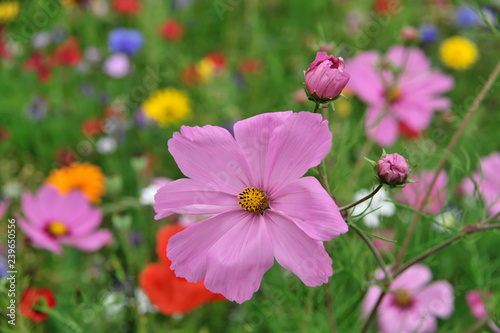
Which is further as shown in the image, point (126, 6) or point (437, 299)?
point (126, 6)

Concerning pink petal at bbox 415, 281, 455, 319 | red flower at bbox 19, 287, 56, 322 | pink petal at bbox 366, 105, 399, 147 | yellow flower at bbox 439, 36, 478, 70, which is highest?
pink petal at bbox 366, 105, 399, 147

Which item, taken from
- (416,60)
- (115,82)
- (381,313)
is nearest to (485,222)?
(381,313)

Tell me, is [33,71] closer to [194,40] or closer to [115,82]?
[115,82]

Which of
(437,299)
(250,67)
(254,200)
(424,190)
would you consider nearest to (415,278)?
(437,299)

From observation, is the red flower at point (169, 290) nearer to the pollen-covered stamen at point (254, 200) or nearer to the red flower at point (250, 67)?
the pollen-covered stamen at point (254, 200)

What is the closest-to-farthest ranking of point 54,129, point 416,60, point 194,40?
point 416,60 → point 54,129 → point 194,40

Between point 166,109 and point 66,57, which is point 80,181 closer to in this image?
point 166,109

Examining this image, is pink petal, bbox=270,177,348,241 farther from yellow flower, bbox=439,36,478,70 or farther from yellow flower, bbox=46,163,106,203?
yellow flower, bbox=439,36,478,70

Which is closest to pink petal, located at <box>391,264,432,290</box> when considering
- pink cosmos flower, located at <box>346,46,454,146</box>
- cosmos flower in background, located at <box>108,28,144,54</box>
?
Result: pink cosmos flower, located at <box>346,46,454,146</box>
